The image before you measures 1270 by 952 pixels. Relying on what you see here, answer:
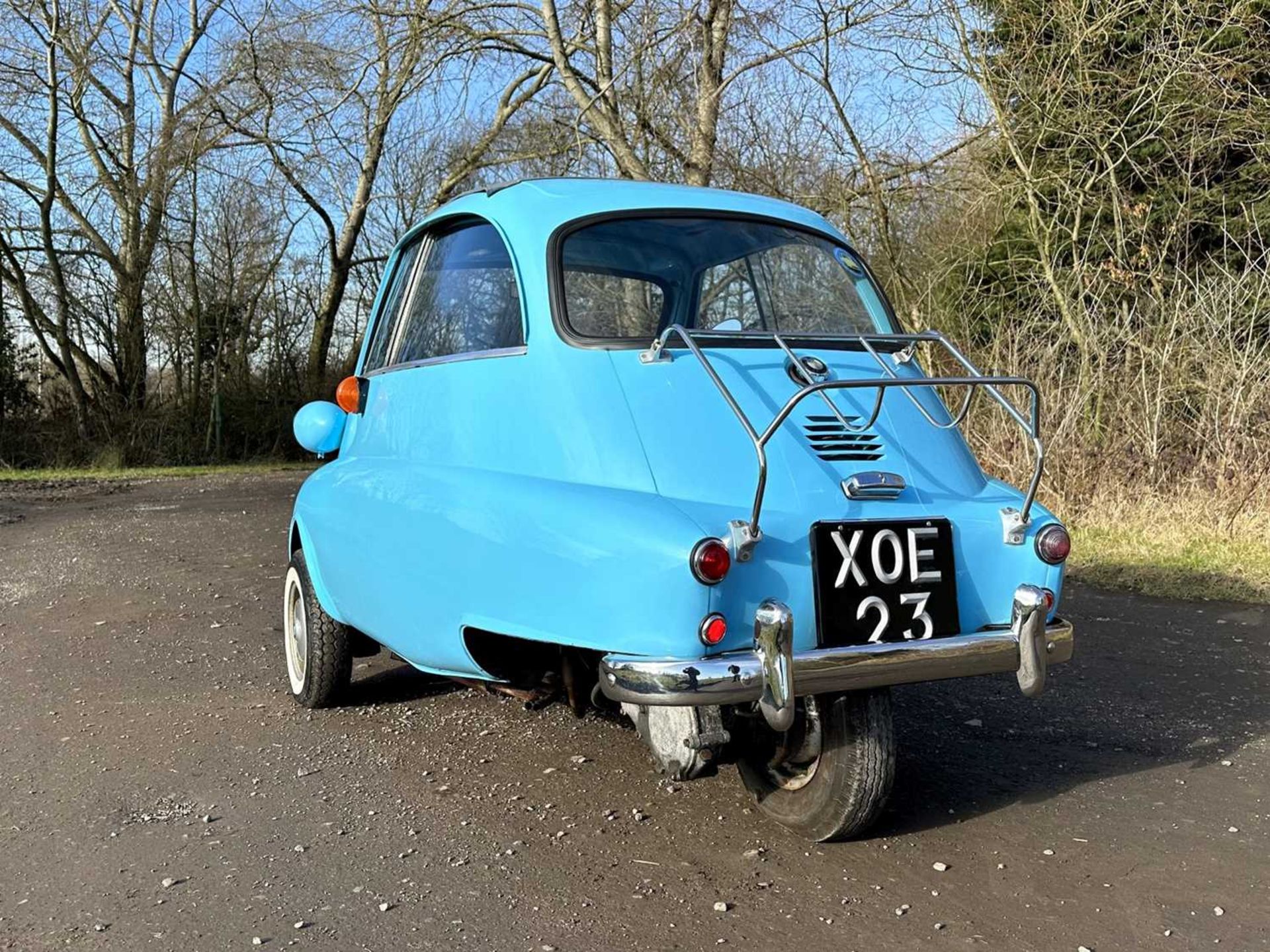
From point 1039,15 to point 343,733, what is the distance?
34.2ft

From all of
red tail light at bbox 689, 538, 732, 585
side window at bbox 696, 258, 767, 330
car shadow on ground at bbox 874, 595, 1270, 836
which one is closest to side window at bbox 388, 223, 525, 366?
side window at bbox 696, 258, 767, 330

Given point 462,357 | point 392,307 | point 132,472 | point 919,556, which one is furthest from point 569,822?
point 132,472

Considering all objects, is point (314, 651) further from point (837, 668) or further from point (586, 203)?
point (837, 668)

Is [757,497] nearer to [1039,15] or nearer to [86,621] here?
[86,621]

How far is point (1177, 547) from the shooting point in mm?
8336

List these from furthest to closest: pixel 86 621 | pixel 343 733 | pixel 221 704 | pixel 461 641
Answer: pixel 86 621, pixel 221 704, pixel 343 733, pixel 461 641

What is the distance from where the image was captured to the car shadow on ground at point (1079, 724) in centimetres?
388

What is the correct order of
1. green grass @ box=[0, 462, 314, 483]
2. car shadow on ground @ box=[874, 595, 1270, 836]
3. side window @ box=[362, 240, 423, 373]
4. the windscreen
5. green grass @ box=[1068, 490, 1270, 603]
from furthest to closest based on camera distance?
green grass @ box=[0, 462, 314, 483]
green grass @ box=[1068, 490, 1270, 603]
side window @ box=[362, 240, 423, 373]
the windscreen
car shadow on ground @ box=[874, 595, 1270, 836]

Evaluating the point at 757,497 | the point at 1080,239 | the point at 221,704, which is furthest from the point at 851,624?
the point at 1080,239

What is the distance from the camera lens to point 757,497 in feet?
9.61

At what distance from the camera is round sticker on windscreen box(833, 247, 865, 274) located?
14.4ft

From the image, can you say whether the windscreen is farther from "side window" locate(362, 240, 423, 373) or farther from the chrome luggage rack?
"side window" locate(362, 240, 423, 373)

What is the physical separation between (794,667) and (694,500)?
0.55 metres

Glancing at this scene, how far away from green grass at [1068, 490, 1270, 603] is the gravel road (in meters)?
1.41
